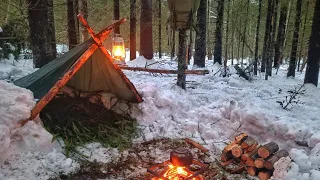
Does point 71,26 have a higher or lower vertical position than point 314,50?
higher

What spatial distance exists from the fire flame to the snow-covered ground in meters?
1.14

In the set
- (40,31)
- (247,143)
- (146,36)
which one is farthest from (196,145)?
(146,36)

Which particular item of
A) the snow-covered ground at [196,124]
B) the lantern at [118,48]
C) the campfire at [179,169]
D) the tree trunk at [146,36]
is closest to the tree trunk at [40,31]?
the snow-covered ground at [196,124]

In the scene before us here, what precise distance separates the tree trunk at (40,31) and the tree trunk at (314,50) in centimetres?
787

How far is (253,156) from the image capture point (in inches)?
152

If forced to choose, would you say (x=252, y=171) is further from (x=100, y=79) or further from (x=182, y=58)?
(x=100, y=79)

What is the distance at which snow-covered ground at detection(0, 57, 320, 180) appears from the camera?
3432 millimetres

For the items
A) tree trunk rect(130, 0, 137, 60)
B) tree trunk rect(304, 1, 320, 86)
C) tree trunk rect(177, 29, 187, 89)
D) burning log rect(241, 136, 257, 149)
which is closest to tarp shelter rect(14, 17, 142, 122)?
tree trunk rect(177, 29, 187, 89)

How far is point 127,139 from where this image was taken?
470 cm

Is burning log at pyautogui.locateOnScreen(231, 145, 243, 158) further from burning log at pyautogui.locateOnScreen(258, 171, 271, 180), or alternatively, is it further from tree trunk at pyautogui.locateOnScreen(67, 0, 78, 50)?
tree trunk at pyautogui.locateOnScreen(67, 0, 78, 50)

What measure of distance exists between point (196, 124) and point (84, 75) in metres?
2.53

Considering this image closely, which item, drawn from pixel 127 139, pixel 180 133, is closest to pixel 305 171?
pixel 180 133

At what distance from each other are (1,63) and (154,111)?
5.59m

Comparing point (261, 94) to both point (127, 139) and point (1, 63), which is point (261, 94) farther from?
point (1, 63)
